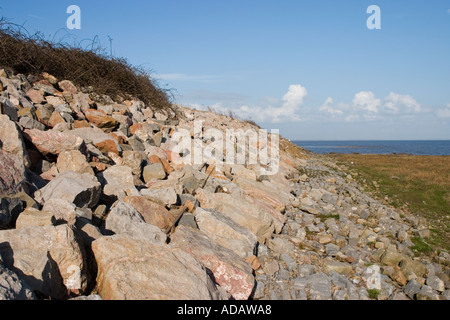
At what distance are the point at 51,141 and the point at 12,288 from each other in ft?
13.1

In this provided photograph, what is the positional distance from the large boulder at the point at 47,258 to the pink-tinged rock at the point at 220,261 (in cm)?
142

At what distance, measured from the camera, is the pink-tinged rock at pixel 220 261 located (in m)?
4.46

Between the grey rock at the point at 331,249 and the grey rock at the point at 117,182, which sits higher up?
the grey rock at the point at 117,182

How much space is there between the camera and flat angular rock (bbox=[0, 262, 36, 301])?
269cm

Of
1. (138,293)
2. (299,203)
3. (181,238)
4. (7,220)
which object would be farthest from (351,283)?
(7,220)

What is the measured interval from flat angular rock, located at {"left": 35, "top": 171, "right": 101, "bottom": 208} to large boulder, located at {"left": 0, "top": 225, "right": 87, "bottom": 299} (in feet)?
3.85

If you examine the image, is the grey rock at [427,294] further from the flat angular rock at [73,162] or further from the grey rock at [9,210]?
the grey rock at [9,210]

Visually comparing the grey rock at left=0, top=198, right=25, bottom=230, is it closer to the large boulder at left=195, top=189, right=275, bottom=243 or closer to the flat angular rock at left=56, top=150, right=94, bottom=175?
the flat angular rock at left=56, top=150, right=94, bottom=175

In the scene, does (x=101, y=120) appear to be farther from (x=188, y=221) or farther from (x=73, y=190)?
(x=188, y=221)

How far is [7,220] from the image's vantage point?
3.89 meters

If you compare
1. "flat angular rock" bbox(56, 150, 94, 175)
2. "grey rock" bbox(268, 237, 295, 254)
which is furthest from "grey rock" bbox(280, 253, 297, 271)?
"flat angular rock" bbox(56, 150, 94, 175)

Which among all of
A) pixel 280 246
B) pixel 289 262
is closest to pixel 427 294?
pixel 289 262

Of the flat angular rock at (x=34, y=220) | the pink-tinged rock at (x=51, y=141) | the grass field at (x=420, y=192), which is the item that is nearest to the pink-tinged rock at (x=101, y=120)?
the pink-tinged rock at (x=51, y=141)
